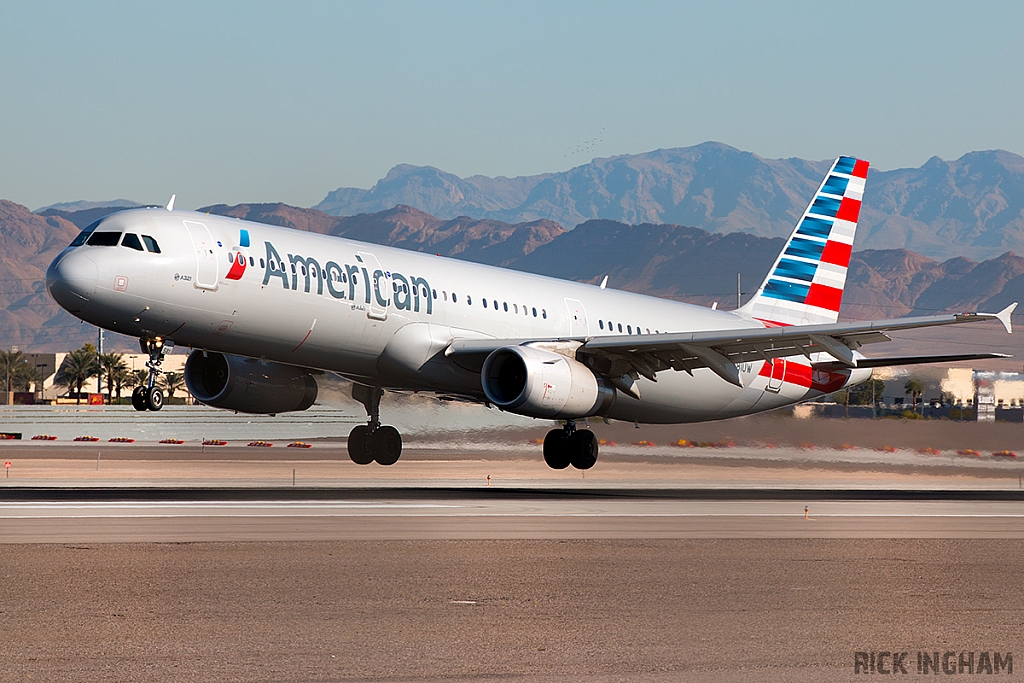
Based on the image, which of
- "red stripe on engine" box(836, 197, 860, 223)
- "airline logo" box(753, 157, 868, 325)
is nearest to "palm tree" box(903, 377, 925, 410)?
"airline logo" box(753, 157, 868, 325)

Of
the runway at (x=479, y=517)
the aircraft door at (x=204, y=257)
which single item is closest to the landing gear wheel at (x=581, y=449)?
the runway at (x=479, y=517)

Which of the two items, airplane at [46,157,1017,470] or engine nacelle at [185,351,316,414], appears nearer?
airplane at [46,157,1017,470]

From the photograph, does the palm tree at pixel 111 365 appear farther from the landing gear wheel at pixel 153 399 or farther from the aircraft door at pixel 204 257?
the landing gear wheel at pixel 153 399

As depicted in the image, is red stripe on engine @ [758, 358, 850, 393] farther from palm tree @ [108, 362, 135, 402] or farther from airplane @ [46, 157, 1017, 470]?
palm tree @ [108, 362, 135, 402]

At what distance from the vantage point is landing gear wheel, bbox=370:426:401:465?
36.8 metres

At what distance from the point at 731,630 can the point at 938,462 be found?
2813 centimetres

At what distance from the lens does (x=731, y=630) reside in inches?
435

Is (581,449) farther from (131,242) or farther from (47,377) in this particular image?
(47,377)

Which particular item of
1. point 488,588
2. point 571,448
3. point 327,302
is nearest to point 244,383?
point 327,302

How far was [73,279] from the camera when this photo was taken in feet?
86.8

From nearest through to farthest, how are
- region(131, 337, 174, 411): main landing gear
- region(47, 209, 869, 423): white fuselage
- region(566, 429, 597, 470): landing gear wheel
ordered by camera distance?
1. region(131, 337, 174, 411): main landing gear
2. region(47, 209, 869, 423): white fuselage
3. region(566, 429, 597, 470): landing gear wheel

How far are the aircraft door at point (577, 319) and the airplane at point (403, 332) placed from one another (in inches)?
2.4

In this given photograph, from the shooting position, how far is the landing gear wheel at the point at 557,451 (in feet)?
111

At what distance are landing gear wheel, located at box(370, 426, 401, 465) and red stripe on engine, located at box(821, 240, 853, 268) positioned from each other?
16261 millimetres
